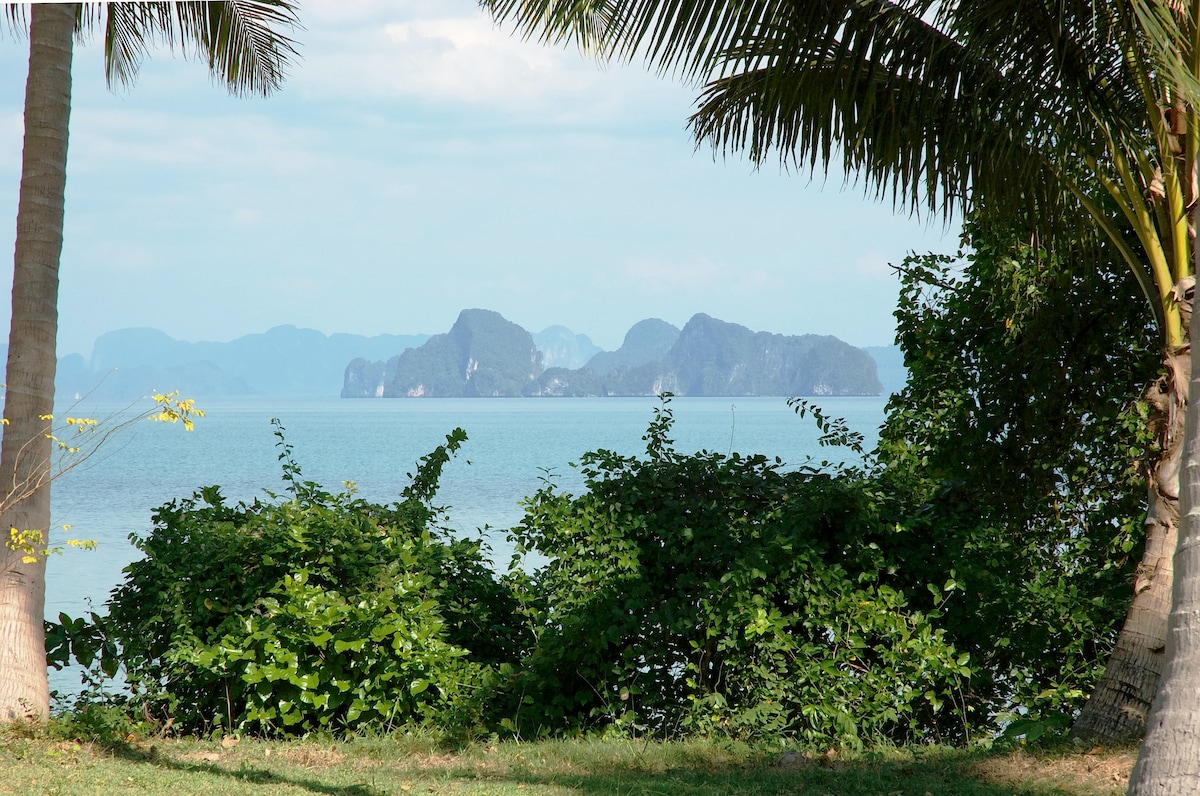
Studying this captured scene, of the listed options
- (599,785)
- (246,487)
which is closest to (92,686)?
(599,785)

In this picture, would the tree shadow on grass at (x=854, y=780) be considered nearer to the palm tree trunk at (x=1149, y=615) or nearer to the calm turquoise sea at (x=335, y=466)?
the palm tree trunk at (x=1149, y=615)

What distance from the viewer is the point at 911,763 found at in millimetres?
4965

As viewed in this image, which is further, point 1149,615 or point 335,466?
point 335,466

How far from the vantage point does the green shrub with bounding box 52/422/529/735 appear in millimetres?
5617

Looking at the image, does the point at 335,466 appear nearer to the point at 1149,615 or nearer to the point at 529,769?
the point at 529,769

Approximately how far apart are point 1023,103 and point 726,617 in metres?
3.24

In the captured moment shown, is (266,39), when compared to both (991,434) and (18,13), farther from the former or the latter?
(991,434)

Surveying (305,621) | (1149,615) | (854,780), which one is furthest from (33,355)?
(1149,615)

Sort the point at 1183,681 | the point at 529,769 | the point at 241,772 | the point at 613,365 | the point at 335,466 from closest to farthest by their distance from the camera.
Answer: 1. the point at 1183,681
2. the point at 241,772
3. the point at 529,769
4. the point at 335,466
5. the point at 613,365

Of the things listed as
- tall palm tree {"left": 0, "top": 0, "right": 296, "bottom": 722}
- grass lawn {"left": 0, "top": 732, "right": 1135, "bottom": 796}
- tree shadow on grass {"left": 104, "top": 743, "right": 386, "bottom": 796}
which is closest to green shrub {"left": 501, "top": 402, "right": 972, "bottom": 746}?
grass lawn {"left": 0, "top": 732, "right": 1135, "bottom": 796}

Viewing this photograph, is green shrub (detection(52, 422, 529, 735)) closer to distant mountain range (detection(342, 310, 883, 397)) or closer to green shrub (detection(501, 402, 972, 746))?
green shrub (detection(501, 402, 972, 746))

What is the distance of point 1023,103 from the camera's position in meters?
5.07

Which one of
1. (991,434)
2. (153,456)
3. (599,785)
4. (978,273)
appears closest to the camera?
(599,785)

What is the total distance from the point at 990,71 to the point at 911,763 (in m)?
3.63
